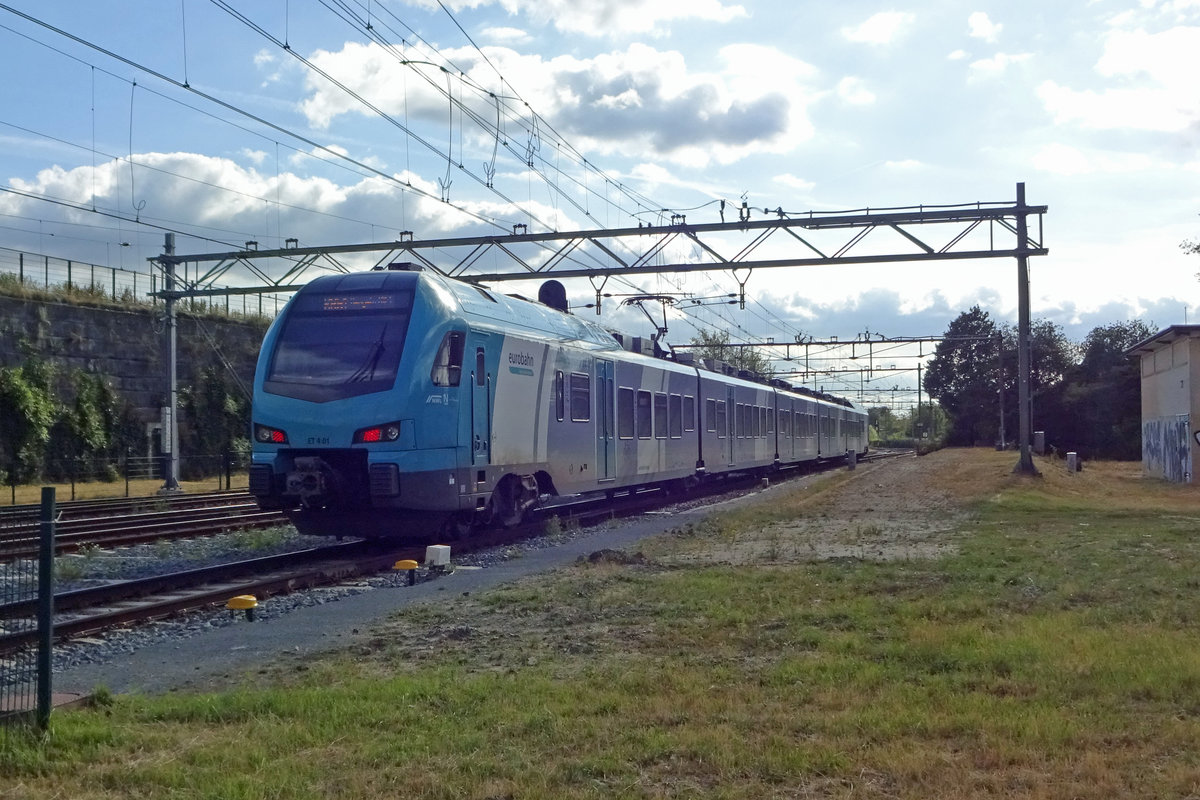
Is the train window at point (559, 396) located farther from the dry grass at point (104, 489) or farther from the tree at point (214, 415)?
the tree at point (214, 415)

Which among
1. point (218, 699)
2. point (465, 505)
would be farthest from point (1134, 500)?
point (218, 699)

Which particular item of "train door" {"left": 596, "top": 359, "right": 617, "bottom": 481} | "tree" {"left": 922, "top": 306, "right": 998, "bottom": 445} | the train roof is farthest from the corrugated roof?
"tree" {"left": 922, "top": 306, "right": 998, "bottom": 445}

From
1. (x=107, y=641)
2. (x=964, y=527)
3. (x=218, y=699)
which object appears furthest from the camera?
(x=964, y=527)

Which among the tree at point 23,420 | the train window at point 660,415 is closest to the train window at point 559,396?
the train window at point 660,415

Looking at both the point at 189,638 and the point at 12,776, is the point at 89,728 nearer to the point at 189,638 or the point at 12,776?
the point at 12,776

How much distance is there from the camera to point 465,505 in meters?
13.8

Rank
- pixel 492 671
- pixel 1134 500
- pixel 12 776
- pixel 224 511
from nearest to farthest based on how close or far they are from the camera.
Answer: pixel 12 776, pixel 492 671, pixel 224 511, pixel 1134 500

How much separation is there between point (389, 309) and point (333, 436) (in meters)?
1.68

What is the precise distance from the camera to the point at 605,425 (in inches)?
755

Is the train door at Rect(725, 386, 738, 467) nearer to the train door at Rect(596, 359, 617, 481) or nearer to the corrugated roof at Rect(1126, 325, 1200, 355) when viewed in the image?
the train door at Rect(596, 359, 617, 481)

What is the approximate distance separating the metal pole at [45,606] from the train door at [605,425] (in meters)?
13.1

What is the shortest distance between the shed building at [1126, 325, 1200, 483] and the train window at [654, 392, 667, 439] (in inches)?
697

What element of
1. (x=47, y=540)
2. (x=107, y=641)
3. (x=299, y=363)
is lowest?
(x=107, y=641)

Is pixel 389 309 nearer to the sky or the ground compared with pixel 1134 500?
nearer to the sky
